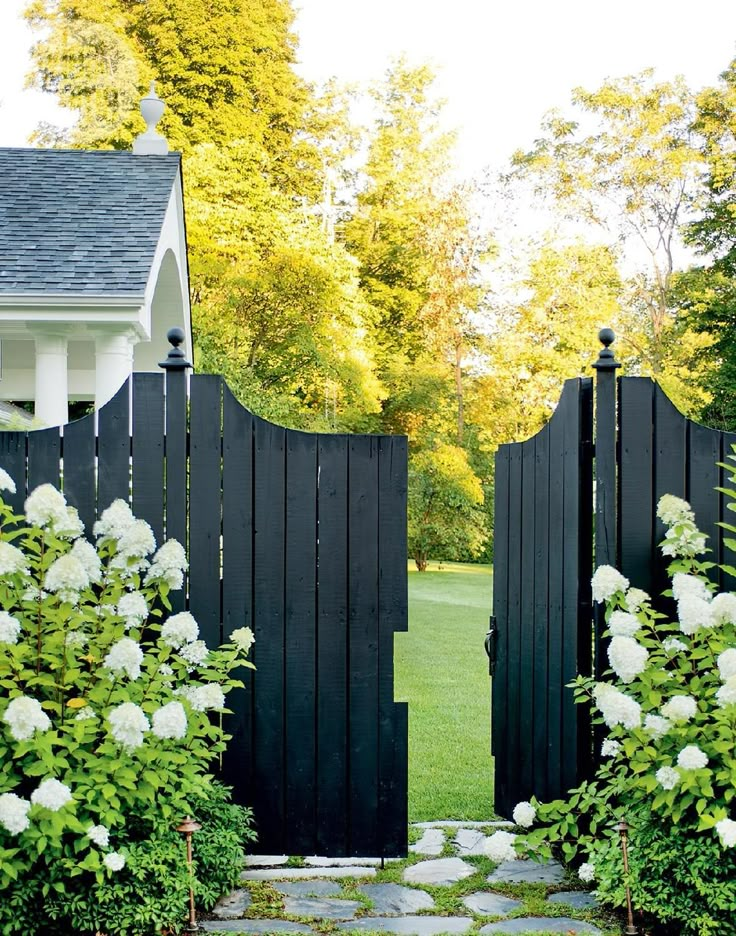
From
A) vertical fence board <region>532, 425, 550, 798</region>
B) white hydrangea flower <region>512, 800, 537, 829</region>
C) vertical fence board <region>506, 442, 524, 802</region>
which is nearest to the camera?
white hydrangea flower <region>512, 800, 537, 829</region>

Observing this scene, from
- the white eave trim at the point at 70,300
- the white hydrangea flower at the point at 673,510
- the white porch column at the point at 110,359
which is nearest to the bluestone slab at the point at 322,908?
the white hydrangea flower at the point at 673,510

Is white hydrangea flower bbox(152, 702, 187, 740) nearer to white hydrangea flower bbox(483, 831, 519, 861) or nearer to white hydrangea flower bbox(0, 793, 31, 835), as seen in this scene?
white hydrangea flower bbox(0, 793, 31, 835)

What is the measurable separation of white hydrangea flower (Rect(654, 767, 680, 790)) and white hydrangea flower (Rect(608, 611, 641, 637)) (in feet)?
1.37

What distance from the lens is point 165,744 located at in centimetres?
289

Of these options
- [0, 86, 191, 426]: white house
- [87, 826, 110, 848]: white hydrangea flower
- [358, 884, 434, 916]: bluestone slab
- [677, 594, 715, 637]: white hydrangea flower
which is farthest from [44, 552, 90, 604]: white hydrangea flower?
[0, 86, 191, 426]: white house

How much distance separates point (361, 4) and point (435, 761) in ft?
79.1

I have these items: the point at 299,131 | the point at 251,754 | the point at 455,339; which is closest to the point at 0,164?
the point at 251,754

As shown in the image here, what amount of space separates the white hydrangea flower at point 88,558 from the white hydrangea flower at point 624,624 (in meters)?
1.64

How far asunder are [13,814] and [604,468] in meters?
2.20

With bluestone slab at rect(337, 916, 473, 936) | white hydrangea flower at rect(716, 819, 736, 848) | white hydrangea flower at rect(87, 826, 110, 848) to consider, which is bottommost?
bluestone slab at rect(337, 916, 473, 936)

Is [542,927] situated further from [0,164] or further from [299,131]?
[299,131]

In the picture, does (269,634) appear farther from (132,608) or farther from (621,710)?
(621,710)

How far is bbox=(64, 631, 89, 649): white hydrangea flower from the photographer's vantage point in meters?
2.89

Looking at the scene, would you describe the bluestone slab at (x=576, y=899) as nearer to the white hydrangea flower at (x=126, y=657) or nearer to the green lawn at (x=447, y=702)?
the green lawn at (x=447, y=702)
